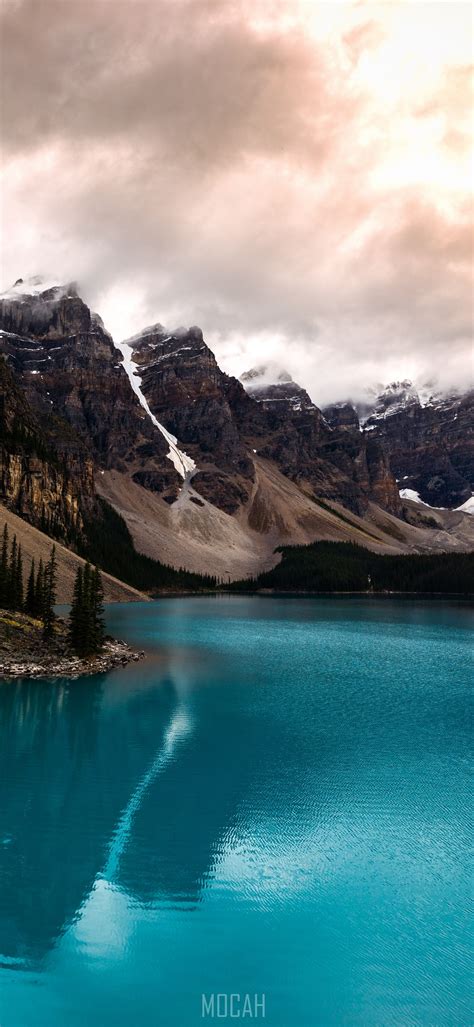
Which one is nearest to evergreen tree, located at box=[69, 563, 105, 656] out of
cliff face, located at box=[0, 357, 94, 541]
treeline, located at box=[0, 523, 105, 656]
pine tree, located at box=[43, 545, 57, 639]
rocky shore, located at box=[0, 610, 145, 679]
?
treeline, located at box=[0, 523, 105, 656]

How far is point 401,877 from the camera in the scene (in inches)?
768

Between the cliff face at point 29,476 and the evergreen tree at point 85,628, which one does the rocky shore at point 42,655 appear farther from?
the cliff face at point 29,476

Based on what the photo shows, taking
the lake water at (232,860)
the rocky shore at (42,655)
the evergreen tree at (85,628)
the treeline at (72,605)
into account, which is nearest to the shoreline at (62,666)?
the rocky shore at (42,655)

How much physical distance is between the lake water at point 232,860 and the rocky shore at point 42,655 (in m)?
7.31

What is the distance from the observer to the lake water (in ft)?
45.8

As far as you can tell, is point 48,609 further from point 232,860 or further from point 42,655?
point 232,860

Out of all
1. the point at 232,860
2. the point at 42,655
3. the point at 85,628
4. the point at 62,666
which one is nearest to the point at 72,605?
the point at 85,628

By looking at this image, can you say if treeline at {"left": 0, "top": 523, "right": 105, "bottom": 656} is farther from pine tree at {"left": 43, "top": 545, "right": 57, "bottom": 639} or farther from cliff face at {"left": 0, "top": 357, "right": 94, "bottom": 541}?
cliff face at {"left": 0, "top": 357, "right": 94, "bottom": 541}

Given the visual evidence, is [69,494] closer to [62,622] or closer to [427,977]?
[62,622]

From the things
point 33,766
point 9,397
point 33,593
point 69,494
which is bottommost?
point 33,766

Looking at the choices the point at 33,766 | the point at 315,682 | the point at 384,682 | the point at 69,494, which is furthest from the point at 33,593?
the point at 69,494

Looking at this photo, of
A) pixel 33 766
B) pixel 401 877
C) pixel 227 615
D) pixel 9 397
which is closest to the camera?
pixel 401 877

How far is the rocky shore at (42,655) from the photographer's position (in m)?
51.8

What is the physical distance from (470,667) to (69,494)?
144730mm
